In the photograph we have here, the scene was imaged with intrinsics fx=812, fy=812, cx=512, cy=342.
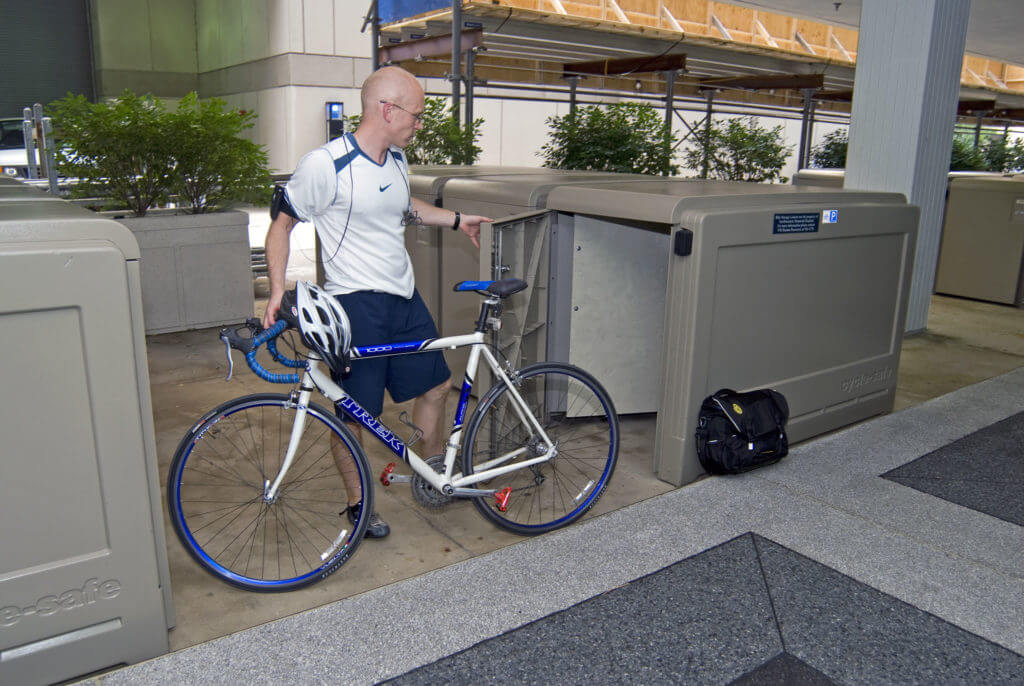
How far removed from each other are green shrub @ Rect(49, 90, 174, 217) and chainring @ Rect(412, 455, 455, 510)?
4428 millimetres

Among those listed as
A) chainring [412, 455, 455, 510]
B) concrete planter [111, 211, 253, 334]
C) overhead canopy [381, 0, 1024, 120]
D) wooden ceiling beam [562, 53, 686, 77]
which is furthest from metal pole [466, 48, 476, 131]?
chainring [412, 455, 455, 510]

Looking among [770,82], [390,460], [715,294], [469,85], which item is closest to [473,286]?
[715,294]

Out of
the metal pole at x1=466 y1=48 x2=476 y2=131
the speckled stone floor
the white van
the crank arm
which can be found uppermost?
the metal pole at x1=466 y1=48 x2=476 y2=131

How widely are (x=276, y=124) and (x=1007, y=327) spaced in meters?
14.9

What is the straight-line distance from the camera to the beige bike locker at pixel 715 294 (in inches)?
149

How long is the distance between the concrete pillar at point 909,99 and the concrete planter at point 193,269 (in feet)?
16.9

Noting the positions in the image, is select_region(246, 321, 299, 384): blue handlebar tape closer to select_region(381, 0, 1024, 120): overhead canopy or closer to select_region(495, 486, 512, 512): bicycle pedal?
select_region(495, 486, 512, 512): bicycle pedal

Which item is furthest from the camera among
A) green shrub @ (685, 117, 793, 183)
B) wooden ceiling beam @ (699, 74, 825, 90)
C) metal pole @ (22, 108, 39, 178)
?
wooden ceiling beam @ (699, 74, 825, 90)

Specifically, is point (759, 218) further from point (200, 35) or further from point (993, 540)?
point (200, 35)

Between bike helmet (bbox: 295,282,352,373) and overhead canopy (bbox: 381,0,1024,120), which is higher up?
overhead canopy (bbox: 381,0,1024,120)

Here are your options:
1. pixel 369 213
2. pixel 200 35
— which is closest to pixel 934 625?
pixel 369 213

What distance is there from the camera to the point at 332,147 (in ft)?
9.77

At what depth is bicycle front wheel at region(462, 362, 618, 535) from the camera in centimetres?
328

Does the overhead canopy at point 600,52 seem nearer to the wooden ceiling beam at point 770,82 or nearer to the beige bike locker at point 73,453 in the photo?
the wooden ceiling beam at point 770,82
